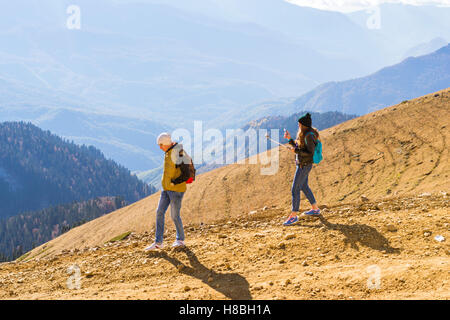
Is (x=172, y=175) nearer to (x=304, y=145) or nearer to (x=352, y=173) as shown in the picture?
(x=304, y=145)

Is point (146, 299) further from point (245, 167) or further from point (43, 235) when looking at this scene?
point (43, 235)

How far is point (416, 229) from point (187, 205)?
1845 cm

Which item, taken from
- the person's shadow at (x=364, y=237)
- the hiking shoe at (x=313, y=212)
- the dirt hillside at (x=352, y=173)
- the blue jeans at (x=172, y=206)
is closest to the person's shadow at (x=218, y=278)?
the blue jeans at (x=172, y=206)

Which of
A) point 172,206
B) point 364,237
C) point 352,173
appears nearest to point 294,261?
point 364,237

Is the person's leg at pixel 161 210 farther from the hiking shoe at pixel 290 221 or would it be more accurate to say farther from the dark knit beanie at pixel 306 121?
the dark knit beanie at pixel 306 121

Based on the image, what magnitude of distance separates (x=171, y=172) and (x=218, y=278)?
291cm

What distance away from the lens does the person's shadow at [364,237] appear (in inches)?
368

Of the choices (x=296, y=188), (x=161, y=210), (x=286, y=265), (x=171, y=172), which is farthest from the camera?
(x=296, y=188)

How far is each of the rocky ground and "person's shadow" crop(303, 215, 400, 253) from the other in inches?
0.9

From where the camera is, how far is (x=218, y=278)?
888cm

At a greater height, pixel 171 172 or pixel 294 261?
pixel 171 172

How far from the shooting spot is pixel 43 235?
16188cm

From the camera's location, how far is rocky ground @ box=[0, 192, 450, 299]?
758 centimetres
